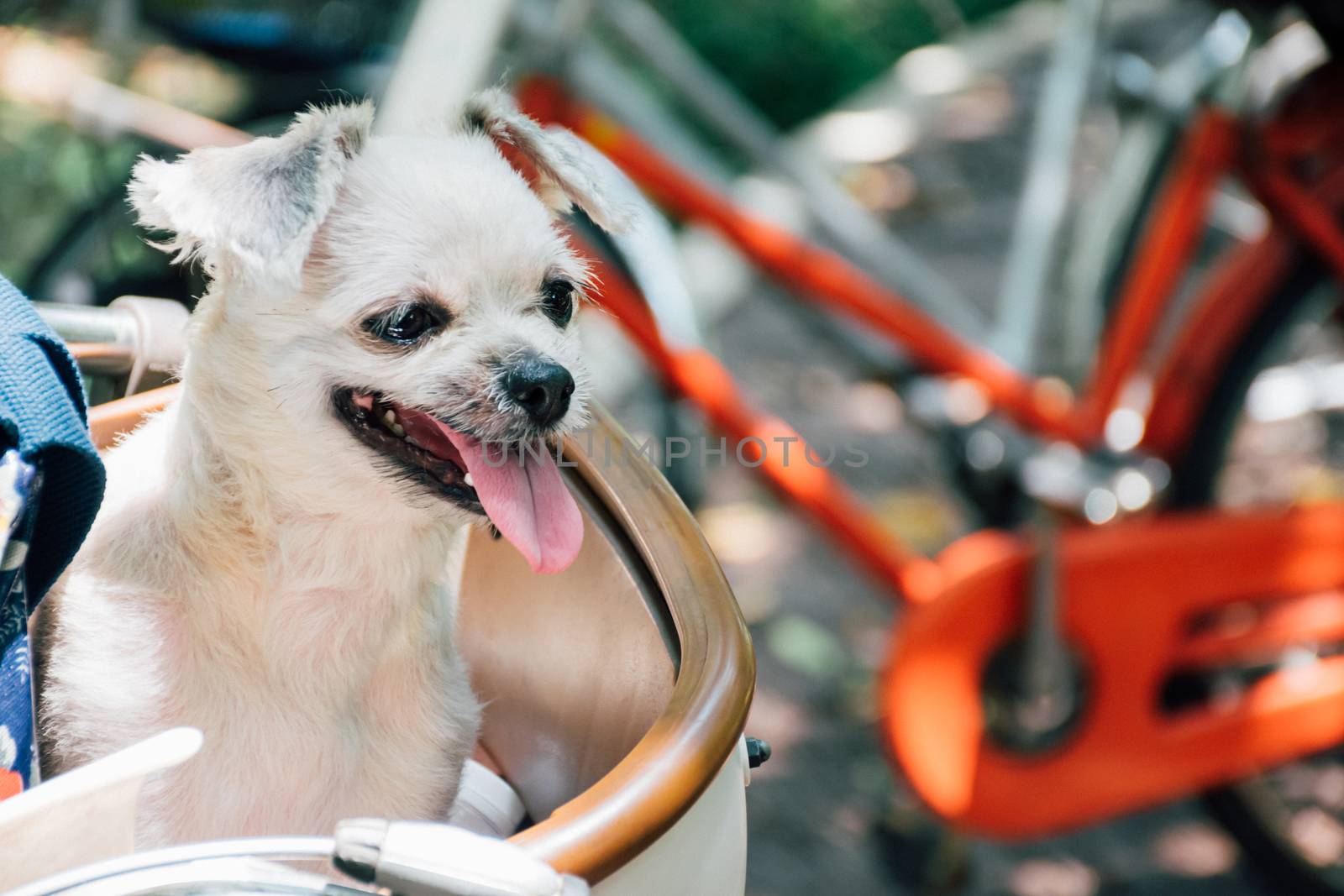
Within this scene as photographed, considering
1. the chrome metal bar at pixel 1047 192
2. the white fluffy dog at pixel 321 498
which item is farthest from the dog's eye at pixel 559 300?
the chrome metal bar at pixel 1047 192

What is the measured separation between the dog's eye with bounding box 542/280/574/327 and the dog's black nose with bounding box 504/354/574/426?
0.11 m

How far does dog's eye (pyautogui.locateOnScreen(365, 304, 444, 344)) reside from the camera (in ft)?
3.26

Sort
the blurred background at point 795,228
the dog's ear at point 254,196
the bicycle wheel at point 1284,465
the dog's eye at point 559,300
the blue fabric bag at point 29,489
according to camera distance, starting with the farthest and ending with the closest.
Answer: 1. the blurred background at point 795,228
2. the bicycle wheel at point 1284,465
3. the dog's eye at point 559,300
4. the dog's ear at point 254,196
5. the blue fabric bag at point 29,489

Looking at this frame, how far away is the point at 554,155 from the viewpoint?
1101 millimetres

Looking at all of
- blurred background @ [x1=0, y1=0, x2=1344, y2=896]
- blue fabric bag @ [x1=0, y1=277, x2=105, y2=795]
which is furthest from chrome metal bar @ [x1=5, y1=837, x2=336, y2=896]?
blurred background @ [x1=0, y1=0, x2=1344, y2=896]

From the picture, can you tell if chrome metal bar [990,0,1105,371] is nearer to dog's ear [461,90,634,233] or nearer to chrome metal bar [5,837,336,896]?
dog's ear [461,90,634,233]

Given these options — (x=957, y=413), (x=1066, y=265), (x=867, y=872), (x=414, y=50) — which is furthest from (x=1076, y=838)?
(x=414, y=50)

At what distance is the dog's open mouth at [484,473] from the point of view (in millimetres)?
944

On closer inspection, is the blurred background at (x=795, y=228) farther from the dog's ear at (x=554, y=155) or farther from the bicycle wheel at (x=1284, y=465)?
the dog's ear at (x=554, y=155)

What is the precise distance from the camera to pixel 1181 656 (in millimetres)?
2090

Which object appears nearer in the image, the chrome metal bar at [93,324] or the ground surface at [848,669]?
the chrome metal bar at [93,324]

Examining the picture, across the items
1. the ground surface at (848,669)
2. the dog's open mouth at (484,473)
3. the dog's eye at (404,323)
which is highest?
the dog's eye at (404,323)

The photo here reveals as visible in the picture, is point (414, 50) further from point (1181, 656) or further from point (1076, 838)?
point (1076, 838)

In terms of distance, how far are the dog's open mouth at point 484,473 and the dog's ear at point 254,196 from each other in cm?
14
